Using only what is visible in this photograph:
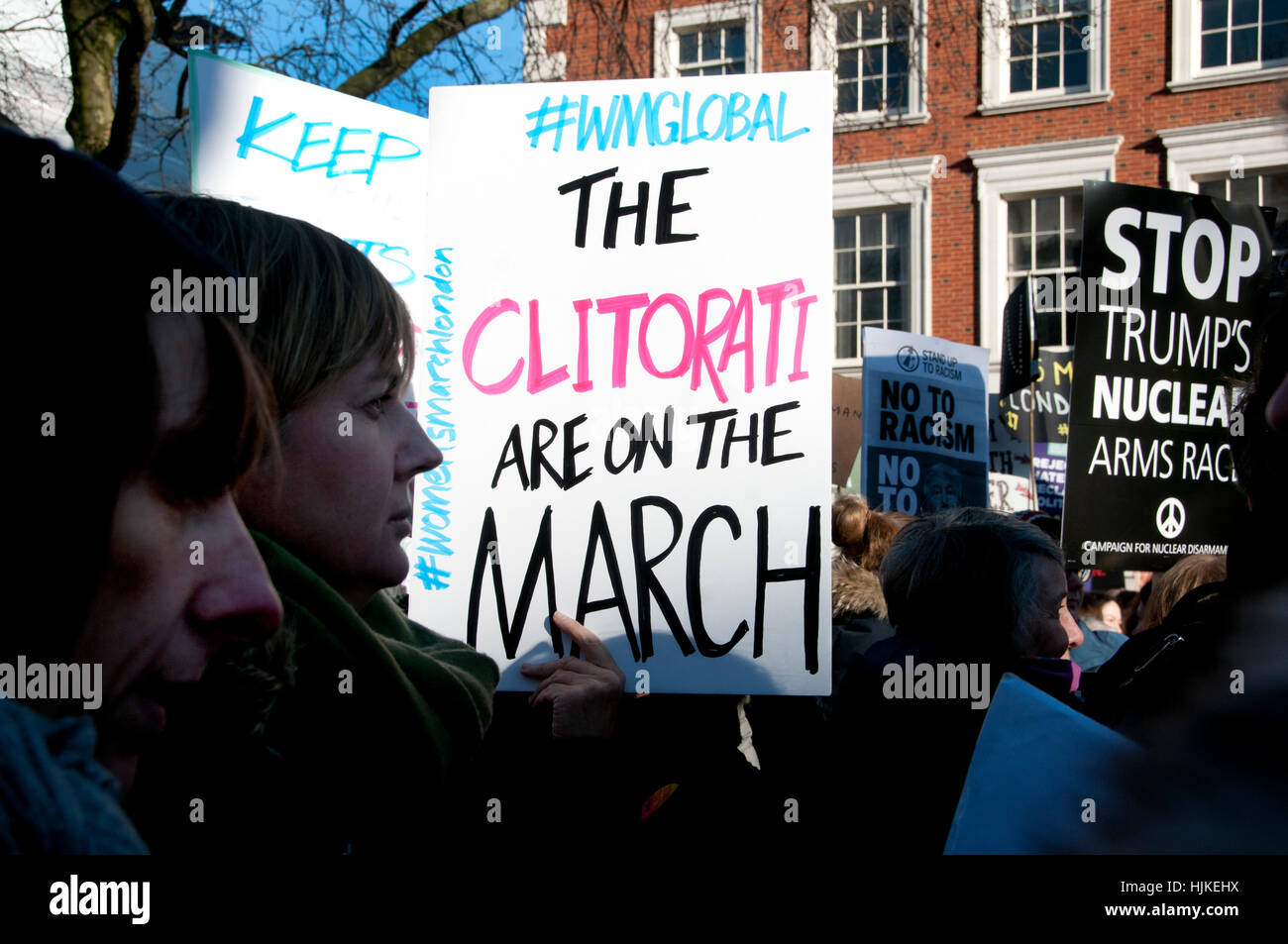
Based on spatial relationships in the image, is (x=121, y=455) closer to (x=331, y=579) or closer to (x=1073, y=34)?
(x=331, y=579)

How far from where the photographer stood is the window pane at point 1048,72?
13516 millimetres

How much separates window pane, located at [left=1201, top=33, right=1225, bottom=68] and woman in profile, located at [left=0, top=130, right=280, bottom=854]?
1502 cm

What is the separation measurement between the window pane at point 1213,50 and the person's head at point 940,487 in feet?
36.4

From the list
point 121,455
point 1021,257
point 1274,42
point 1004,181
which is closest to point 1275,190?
point 1274,42

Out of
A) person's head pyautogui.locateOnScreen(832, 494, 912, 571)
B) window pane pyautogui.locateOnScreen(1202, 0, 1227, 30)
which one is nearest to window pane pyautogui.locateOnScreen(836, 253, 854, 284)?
window pane pyautogui.locateOnScreen(1202, 0, 1227, 30)

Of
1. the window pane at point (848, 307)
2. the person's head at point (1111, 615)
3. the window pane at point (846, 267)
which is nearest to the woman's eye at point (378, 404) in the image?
the person's head at point (1111, 615)

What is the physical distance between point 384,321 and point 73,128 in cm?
461

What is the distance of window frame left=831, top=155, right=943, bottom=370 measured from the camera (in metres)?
13.8

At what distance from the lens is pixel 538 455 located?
66.6 inches

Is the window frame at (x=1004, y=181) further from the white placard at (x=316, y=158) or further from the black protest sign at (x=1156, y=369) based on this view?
the white placard at (x=316, y=158)

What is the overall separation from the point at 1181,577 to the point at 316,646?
260cm

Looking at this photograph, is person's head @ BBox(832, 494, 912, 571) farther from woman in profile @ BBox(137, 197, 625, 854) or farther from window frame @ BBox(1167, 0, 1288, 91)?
window frame @ BBox(1167, 0, 1288, 91)
